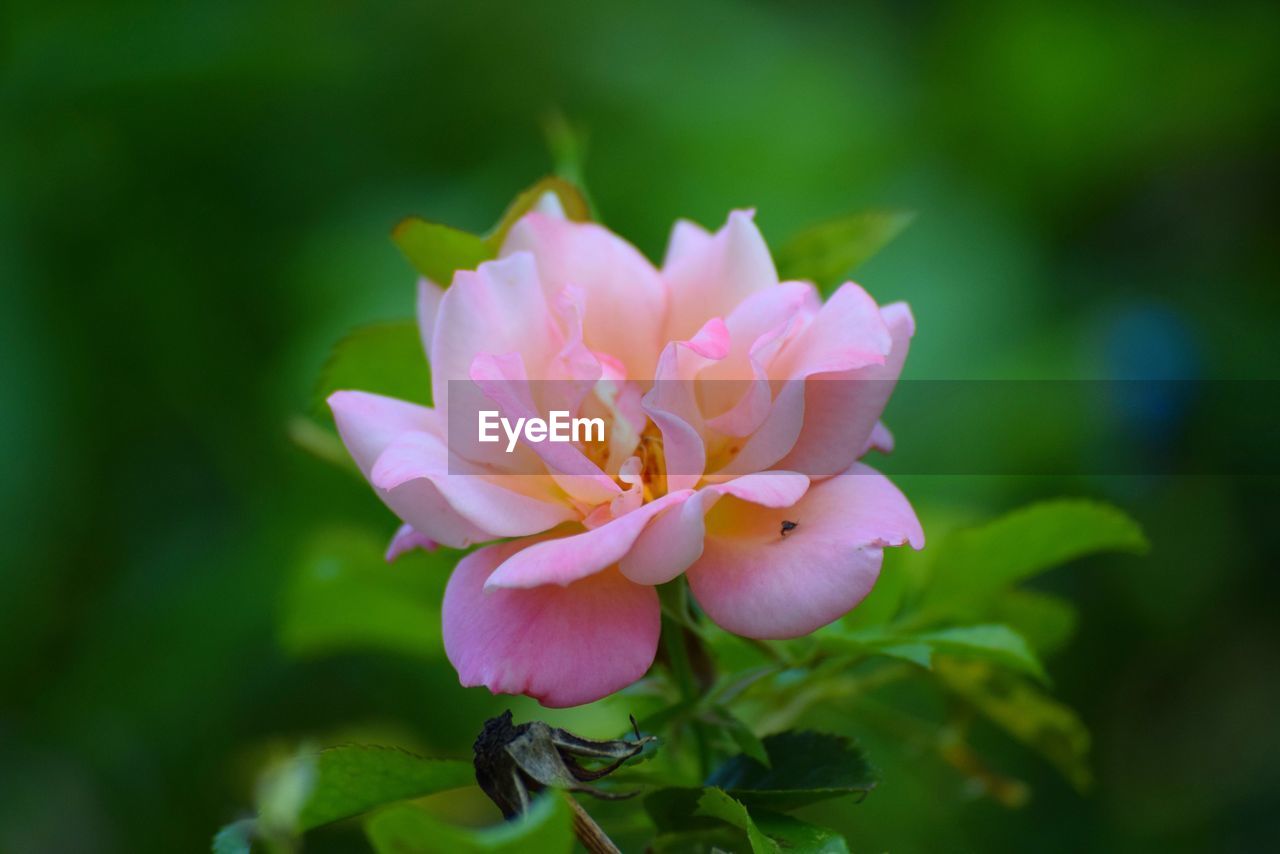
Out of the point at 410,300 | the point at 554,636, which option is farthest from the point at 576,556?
the point at 410,300

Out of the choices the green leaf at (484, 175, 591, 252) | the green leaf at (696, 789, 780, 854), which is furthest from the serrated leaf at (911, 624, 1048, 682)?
the green leaf at (484, 175, 591, 252)

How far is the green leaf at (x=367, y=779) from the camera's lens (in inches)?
14.2

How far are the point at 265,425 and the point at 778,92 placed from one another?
849 millimetres

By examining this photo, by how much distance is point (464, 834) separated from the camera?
0.27 meters

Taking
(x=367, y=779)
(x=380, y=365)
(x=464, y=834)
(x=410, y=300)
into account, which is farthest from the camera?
(x=410, y=300)

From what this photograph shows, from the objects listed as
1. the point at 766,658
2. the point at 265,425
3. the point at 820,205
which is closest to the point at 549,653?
the point at 766,658

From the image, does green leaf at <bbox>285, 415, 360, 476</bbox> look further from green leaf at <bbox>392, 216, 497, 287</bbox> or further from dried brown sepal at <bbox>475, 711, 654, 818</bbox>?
dried brown sepal at <bbox>475, 711, 654, 818</bbox>

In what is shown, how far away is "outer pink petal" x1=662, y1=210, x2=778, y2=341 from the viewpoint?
427 millimetres

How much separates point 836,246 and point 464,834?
1.05ft

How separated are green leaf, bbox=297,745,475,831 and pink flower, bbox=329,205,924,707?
0.05 meters

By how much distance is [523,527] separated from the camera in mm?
369

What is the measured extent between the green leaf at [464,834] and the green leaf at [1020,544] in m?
0.29

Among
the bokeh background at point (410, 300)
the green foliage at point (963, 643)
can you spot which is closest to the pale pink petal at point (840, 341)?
the green foliage at point (963, 643)

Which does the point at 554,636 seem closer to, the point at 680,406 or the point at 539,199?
the point at 680,406
